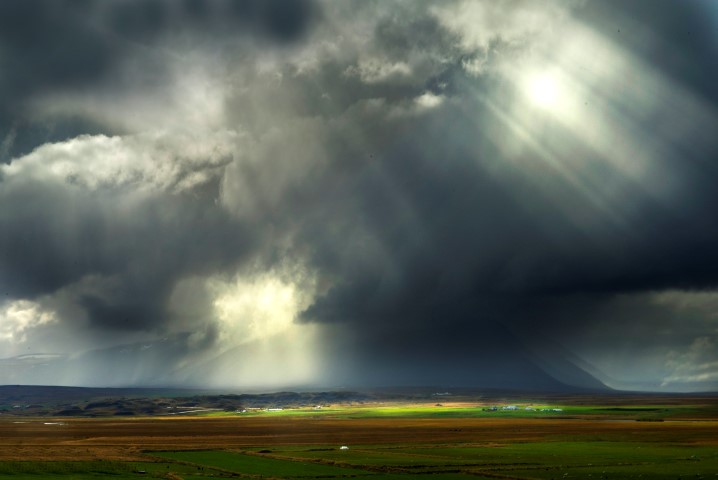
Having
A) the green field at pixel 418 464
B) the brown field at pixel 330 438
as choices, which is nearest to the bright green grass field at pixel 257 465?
the green field at pixel 418 464

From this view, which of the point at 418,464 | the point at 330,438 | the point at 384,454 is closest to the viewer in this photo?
the point at 418,464

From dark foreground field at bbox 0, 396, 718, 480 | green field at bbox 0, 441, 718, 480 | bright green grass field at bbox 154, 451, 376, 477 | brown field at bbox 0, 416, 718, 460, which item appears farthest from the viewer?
brown field at bbox 0, 416, 718, 460

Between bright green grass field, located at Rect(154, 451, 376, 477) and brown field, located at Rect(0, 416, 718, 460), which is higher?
brown field, located at Rect(0, 416, 718, 460)

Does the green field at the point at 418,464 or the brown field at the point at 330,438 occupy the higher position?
the brown field at the point at 330,438

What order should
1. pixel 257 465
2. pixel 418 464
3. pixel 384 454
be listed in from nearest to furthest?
pixel 418 464, pixel 257 465, pixel 384 454

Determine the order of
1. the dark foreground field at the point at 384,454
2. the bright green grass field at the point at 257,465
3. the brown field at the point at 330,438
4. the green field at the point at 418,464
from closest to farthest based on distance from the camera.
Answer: the green field at the point at 418,464, the dark foreground field at the point at 384,454, the bright green grass field at the point at 257,465, the brown field at the point at 330,438

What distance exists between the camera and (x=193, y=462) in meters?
91.9

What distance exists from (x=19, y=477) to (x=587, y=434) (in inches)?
3967

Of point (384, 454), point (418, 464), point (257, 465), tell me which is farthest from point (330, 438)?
point (418, 464)

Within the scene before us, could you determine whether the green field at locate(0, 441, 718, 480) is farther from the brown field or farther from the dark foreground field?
the brown field

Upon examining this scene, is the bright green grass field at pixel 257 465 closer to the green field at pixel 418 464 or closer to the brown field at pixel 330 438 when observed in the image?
the green field at pixel 418 464

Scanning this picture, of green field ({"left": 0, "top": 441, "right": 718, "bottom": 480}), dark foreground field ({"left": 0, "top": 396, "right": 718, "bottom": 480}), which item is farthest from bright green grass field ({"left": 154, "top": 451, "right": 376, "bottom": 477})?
dark foreground field ({"left": 0, "top": 396, "right": 718, "bottom": 480})

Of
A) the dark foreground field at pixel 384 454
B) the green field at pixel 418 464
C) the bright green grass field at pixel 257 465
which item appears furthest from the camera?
the bright green grass field at pixel 257 465

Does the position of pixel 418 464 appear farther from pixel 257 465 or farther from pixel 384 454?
pixel 257 465
